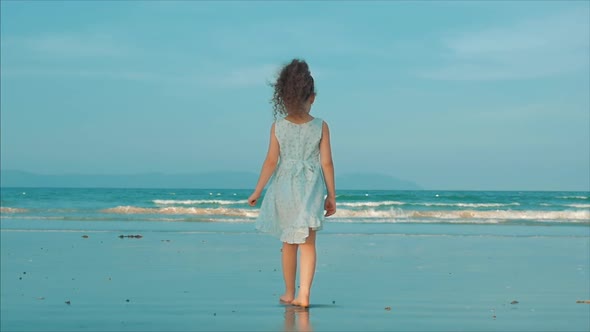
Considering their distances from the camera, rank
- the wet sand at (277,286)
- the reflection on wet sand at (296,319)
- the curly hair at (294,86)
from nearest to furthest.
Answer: the reflection on wet sand at (296,319), the wet sand at (277,286), the curly hair at (294,86)

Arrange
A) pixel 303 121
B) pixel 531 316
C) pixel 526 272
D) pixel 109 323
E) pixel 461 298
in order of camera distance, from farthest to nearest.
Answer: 1. pixel 526 272
2. pixel 461 298
3. pixel 303 121
4. pixel 531 316
5. pixel 109 323

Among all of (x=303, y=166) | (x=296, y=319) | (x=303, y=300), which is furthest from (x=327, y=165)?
(x=296, y=319)

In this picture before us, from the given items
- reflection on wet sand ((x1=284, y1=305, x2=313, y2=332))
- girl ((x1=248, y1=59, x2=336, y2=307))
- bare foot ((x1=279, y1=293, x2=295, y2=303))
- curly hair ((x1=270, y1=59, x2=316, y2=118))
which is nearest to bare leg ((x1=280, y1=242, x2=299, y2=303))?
bare foot ((x1=279, y1=293, x2=295, y2=303))

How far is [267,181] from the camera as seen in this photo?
6242 mm

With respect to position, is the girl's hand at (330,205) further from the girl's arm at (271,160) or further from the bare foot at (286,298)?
the bare foot at (286,298)

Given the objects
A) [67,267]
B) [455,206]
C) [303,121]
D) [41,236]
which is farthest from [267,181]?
[455,206]

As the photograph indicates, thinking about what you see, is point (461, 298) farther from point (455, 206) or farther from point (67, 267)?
point (455, 206)

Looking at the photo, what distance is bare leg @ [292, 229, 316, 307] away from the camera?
6137 millimetres

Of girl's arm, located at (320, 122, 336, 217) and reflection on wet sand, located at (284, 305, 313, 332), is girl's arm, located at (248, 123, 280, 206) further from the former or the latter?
reflection on wet sand, located at (284, 305, 313, 332)

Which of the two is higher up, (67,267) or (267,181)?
(267,181)

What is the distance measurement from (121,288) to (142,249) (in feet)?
13.8

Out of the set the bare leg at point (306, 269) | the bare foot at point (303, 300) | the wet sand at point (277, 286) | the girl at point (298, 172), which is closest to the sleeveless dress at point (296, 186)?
the girl at point (298, 172)

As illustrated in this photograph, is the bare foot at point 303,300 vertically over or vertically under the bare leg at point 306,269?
under

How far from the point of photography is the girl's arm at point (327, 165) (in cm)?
618
